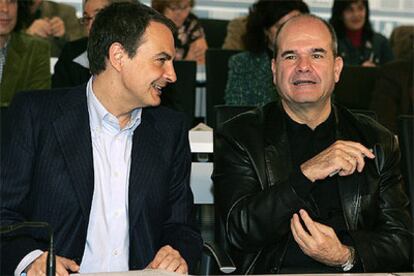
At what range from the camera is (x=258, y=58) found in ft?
16.3

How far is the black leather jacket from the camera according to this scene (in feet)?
9.34

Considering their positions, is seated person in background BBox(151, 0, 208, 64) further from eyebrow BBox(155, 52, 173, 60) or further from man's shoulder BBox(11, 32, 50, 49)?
eyebrow BBox(155, 52, 173, 60)

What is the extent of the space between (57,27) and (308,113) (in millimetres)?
3435

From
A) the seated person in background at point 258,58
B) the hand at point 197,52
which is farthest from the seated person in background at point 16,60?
the hand at point 197,52

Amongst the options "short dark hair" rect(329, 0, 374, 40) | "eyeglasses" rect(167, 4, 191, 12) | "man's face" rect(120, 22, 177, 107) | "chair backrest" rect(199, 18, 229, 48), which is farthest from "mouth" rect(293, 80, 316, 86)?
"chair backrest" rect(199, 18, 229, 48)

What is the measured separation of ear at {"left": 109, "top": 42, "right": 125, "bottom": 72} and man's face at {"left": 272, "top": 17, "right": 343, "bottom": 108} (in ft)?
2.10

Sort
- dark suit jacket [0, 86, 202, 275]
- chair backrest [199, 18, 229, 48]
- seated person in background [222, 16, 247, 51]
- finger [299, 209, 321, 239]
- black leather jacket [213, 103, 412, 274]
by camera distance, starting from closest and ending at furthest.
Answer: dark suit jacket [0, 86, 202, 275] < finger [299, 209, 321, 239] < black leather jacket [213, 103, 412, 274] < seated person in background [222, 16, 247, 51] < chair backrest [199, 18, 229, 48]


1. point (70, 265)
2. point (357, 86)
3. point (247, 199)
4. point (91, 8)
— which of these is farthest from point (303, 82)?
point (357, 86)

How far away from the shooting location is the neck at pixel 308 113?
3.10 metres

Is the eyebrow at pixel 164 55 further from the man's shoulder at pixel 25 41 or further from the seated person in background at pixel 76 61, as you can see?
the man's shoulder at pixel 25 41

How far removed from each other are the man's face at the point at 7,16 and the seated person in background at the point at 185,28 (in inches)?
58.3

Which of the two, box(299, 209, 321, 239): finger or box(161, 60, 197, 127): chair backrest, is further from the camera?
box(161, 60, 197, 127): chair backrest

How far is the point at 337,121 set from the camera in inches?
124

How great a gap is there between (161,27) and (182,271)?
0.79 m
